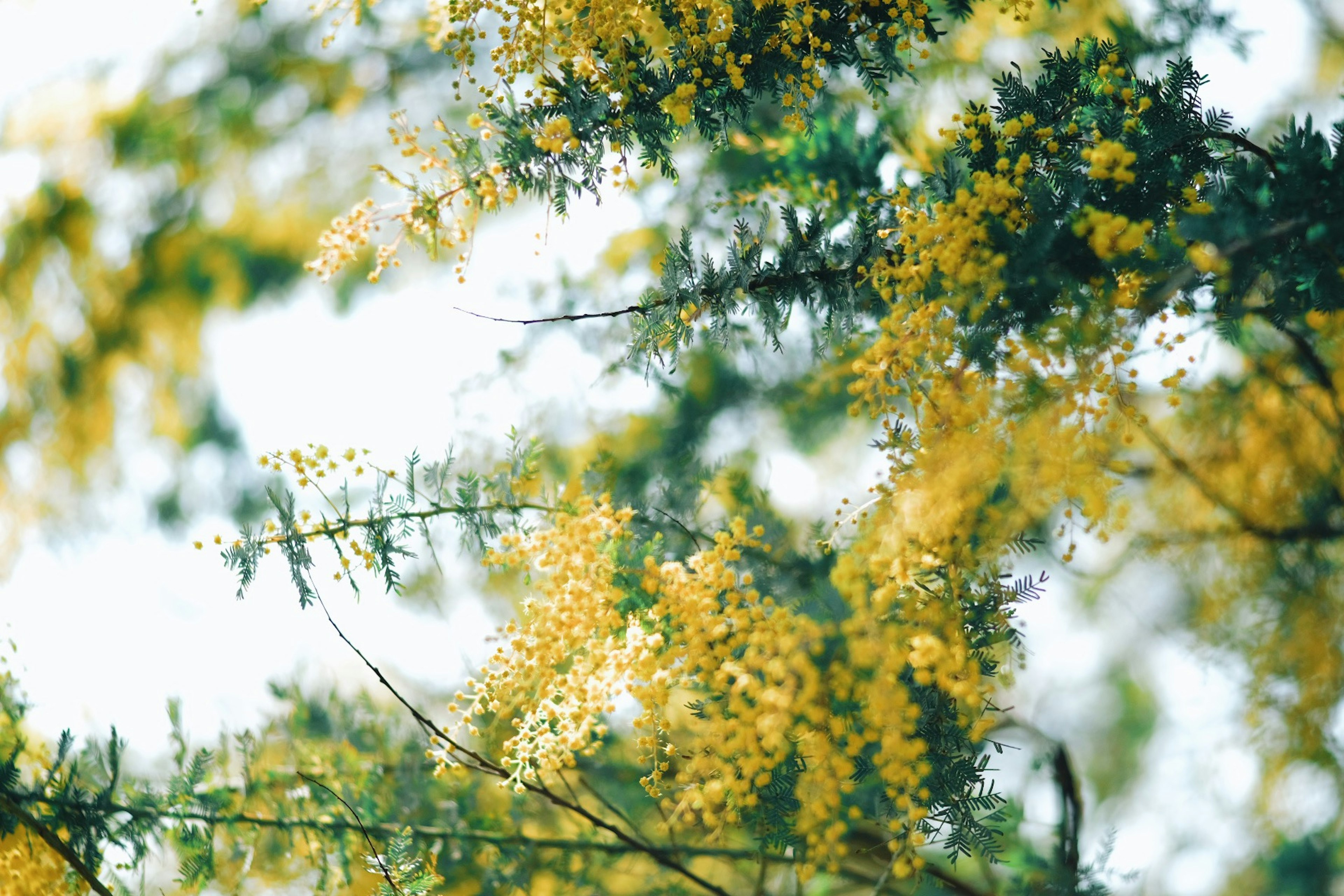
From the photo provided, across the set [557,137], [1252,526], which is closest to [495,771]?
[557,137]

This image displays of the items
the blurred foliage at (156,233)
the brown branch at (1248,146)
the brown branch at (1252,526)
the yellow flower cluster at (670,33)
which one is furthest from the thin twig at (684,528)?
the blurred foliage at (156,233)

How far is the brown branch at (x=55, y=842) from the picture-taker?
4.15ft

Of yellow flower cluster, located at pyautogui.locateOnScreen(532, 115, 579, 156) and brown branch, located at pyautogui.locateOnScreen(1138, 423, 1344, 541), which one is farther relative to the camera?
brown branch, located at pyautogui.locateOnScreen(1138, 423, 1344, 541)

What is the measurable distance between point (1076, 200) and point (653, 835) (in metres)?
2.10

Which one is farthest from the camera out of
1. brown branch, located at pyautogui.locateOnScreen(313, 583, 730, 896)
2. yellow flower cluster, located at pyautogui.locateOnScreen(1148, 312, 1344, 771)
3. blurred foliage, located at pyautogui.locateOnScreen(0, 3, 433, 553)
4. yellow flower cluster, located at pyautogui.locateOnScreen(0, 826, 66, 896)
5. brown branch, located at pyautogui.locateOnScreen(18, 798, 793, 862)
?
blurred foliage, located at pyautogui.locateOnScreen(0, 3, 433, 553)

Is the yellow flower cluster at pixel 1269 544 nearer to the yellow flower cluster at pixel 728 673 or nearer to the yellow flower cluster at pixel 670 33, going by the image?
the yellow flower cluster at pixel 670 33

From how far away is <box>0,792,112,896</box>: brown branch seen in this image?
1.26 m

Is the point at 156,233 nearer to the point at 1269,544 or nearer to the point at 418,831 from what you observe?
the point at 418,831

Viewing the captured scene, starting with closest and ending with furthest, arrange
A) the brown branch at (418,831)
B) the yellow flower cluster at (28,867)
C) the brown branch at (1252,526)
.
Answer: the yellow flower cluster at (28,867) → the brown branch at (418,831) → the brown branch at (1252,526)

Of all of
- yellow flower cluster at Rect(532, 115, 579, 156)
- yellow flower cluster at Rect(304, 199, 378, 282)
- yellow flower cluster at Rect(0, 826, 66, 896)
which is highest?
yellow flower cluster at Rect(532, 115, 579, 156)

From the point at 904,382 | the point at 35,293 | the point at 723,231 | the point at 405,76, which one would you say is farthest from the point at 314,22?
the point at 904,382

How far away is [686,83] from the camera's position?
1254 mm

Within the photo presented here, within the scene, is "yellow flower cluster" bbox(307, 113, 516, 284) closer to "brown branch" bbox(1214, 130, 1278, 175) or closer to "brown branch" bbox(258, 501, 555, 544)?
"brown branch" bbox(258, 501, 555, 544)

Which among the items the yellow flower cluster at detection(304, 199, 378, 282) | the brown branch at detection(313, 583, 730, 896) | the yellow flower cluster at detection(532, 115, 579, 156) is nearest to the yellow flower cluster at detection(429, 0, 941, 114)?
the yellow flower cluster at detection(532, 115, 579, 156)
